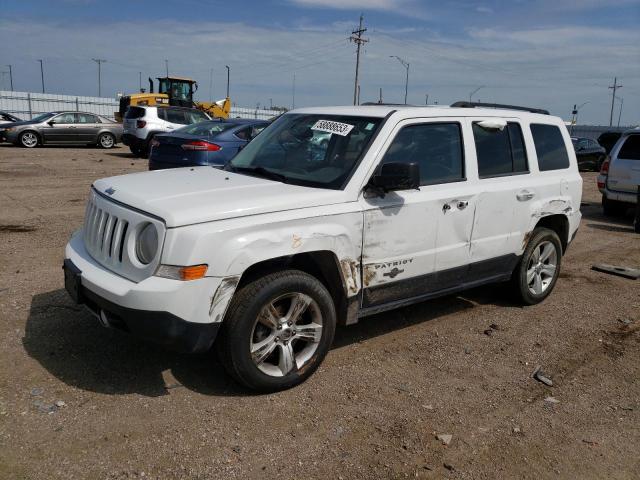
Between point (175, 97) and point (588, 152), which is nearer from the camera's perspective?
point (588, 152)

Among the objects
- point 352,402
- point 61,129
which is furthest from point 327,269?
point 61,129

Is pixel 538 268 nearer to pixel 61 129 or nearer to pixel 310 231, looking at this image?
pixel 310 231

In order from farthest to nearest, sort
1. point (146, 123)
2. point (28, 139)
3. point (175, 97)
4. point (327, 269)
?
point (175, 97), point (28, 139), point (146, 123), point (327, 269)

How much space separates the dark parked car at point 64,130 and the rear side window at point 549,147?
2090 cm

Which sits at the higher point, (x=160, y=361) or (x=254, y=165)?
(x=254, y=165)

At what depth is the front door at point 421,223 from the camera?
406 centimetres

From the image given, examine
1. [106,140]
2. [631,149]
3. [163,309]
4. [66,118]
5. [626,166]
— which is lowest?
[106,140]

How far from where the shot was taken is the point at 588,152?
74.2 feet

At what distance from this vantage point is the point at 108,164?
17391mm

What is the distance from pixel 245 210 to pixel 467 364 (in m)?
2.16

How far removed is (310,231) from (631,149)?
9539 millimetres

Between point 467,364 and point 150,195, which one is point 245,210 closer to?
point 150,195

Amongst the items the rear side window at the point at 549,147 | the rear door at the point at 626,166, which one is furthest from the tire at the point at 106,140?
the rear side window at the point at 549,147

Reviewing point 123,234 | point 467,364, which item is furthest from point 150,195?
point 467,364
